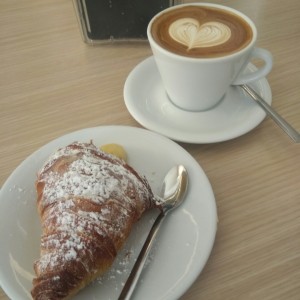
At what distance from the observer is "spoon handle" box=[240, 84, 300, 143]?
1.95 ft

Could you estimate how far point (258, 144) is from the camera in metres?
0.63

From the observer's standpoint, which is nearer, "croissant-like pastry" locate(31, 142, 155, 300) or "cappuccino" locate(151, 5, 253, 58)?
"croissant-like pastry" locate(31, 142, 155, 300)

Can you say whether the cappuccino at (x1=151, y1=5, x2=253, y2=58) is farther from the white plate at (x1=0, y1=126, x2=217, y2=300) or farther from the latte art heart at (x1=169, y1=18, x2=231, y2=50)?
the white plate at (x1=0, y1=126, x2=217, y2=300)

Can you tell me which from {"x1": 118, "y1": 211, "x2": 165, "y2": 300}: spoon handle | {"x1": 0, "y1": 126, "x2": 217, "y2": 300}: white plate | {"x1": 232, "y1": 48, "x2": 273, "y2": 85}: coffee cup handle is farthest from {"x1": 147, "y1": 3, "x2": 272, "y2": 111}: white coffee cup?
{"x1": 118, "y1": 211, "x2": 165, "y2": 300}: spoon handle

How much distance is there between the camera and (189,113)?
0.68 m

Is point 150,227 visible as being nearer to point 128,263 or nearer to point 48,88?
point 128,263

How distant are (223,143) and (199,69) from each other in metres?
0.13

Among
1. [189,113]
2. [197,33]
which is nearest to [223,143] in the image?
[189,113]

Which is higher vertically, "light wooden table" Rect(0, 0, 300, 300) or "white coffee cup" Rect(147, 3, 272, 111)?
"white coffee cup" Rect(147, 3, 272, 111)

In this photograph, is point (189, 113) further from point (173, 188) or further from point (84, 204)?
point (84, 204)

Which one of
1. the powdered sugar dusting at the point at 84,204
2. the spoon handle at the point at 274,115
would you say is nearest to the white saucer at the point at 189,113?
the spoon handle at the point at 274,115

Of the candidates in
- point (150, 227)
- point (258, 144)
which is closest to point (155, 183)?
point (150, 227)

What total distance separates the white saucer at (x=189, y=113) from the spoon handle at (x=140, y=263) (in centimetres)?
17

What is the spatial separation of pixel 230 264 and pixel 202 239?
6cm
